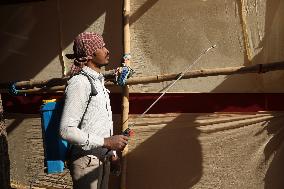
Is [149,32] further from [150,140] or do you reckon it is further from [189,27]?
[150,140]

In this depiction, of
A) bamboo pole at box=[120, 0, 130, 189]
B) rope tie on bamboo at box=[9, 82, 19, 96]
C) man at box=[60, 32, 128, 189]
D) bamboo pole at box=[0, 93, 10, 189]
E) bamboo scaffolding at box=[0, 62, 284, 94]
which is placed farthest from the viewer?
rope tie on bamboo at box=[9, 82, 19, 96]

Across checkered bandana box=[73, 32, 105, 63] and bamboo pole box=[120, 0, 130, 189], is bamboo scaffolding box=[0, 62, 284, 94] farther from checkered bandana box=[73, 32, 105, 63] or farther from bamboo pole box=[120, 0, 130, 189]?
checkered bandana box=[73, 32, 105, 63]

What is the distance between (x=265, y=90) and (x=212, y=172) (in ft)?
3.52

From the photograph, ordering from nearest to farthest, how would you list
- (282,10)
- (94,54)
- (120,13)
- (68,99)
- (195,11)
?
(68,99), (94,54), (282,10), (195,11), (120,13)

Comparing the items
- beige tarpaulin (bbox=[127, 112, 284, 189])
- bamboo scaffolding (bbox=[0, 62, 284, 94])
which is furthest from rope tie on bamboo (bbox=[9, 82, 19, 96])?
beige tarpaulin (bbox=[127, 112, 284, 189])

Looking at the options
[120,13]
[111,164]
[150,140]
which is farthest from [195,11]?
[111,164]

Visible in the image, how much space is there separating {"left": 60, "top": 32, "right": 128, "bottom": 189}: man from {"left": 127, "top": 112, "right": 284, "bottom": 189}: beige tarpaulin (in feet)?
5.40

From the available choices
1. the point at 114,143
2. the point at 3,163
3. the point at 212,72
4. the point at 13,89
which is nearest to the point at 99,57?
the point at 114,143

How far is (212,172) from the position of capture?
5.14 meters

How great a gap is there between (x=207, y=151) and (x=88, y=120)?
2059 mm

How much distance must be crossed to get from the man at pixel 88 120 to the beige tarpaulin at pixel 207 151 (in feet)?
5.40

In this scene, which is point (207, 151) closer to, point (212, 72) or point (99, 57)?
point (212, 72)

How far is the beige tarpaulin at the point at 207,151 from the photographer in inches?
195

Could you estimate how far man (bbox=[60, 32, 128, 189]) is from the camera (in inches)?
131
